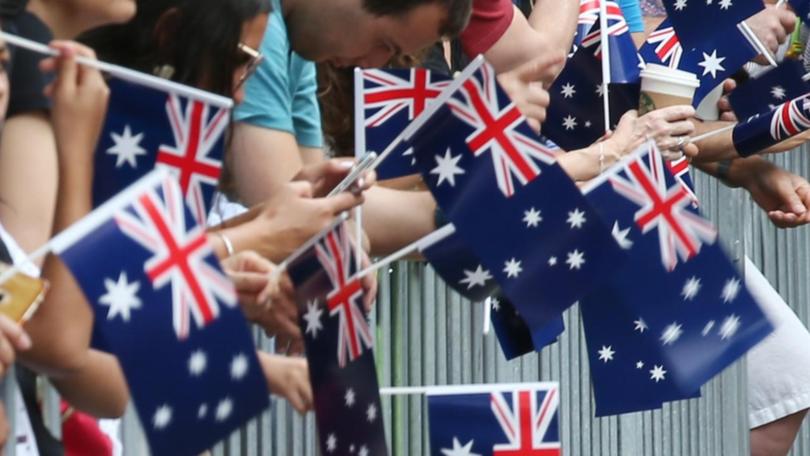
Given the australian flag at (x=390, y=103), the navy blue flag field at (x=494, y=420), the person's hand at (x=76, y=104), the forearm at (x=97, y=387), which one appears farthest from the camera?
the australian flag at (x=390, y=103)

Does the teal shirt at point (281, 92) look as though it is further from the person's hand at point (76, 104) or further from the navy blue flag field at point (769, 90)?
the navy blue flag field at point (769, 90)

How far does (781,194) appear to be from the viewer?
670 centimetres

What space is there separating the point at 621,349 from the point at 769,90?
6.63 feet

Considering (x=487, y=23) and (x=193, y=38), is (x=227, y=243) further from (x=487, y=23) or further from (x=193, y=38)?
(x=487, y=23)

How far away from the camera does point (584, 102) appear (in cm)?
562

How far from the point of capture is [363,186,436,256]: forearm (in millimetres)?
4695

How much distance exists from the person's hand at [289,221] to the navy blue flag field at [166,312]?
709 mm

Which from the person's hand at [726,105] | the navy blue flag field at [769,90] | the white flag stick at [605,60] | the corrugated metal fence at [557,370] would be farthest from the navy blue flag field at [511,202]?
the person's hand at [726,105]

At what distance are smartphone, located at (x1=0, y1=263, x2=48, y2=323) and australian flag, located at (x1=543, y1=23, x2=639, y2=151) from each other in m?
2.81

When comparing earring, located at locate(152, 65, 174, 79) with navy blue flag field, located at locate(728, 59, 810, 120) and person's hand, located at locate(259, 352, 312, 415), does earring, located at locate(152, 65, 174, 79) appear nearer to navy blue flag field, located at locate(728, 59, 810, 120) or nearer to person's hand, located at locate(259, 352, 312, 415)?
person's hand, located at locate(259, 352, 312, 415)

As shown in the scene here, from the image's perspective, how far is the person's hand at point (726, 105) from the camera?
654 centimetres

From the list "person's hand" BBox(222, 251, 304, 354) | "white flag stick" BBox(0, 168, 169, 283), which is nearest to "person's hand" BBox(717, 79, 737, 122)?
"person's hand" BBox(222, 251, 304, 354)

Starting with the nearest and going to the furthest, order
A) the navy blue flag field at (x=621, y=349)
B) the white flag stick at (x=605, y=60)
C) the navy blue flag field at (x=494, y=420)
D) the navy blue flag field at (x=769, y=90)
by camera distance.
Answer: the navy blue flag field at (x=494, y=420), the navy blue flag field at (x=621, y=349), the white flag stick at (x=605, y=60), the navy blue flag field at (x=769, y=90)

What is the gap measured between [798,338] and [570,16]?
232 cm
